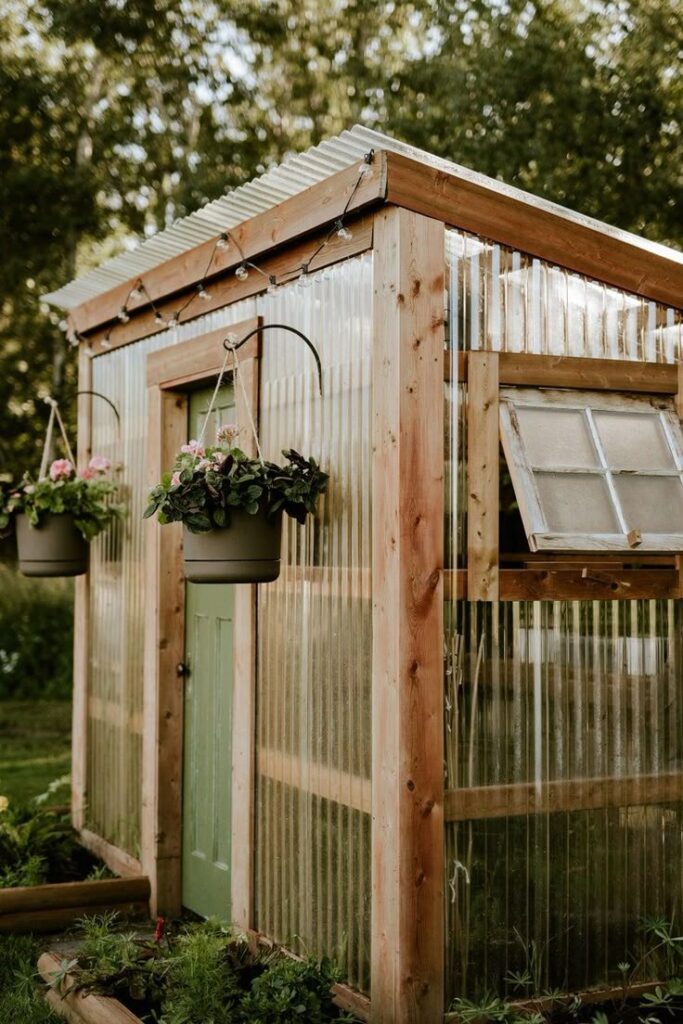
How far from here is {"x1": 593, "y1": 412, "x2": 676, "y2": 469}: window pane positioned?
3.96 m

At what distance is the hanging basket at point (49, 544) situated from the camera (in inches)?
224

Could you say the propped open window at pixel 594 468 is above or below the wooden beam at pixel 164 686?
above

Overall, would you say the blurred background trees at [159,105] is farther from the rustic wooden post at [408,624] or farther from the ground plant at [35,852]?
the rustic wooden post at [408,624]

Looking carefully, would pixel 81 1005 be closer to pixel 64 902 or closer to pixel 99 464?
pixel 64 902

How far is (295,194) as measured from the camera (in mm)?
4367

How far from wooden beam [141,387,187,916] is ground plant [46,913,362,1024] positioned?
86cm

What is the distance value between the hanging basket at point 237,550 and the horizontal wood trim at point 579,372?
0.82 meters

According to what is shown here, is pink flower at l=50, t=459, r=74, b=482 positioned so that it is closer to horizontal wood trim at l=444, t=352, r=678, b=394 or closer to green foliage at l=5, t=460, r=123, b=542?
green foliage at l=5, t=460, r=123, b=542

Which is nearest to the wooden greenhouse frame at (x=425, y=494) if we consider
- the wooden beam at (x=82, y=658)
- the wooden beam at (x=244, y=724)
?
the wooden beam at (x=244, y=724)

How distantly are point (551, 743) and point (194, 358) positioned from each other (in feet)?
7.76

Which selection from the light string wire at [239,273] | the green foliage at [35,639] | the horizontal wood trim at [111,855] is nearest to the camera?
the light string wire at [239,273]

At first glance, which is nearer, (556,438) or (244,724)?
(556,438)

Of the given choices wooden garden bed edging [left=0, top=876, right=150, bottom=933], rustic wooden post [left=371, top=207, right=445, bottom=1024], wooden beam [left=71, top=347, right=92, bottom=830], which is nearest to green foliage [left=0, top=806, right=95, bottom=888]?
wooden garden bed edging [left=0, top=876, right=150, bottom=933]

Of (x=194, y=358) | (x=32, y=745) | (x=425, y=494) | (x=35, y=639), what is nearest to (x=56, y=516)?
(x=194, y=358)
